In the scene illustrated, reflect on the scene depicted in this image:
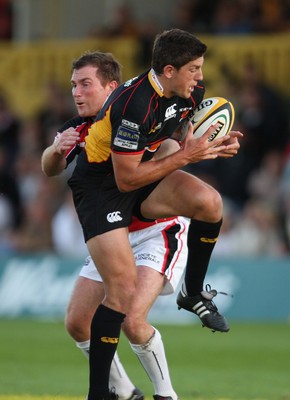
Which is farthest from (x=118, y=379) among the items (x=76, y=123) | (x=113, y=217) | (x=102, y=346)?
(x=76, y=123)

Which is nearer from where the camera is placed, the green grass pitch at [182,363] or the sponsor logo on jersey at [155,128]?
the sponsor logo on jersey at [155,128]

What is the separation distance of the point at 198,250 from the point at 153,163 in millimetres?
955

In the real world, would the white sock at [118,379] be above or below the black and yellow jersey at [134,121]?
below

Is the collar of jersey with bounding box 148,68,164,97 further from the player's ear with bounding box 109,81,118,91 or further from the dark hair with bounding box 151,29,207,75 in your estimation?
the player's ear with bounding box 109,81,118,91

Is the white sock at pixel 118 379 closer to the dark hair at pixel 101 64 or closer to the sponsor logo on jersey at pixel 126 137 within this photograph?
the sponsor logo on jersey at pixel 126 137

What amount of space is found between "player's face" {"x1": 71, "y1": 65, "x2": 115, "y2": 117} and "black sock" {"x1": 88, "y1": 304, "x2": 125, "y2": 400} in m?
1.49

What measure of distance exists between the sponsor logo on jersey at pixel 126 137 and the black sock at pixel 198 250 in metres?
0.95

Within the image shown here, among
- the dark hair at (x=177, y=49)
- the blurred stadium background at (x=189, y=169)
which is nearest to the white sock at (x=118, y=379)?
the dark hair at (x=177, y=49)

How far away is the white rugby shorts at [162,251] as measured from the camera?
9070 millimetres

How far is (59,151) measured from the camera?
899 centimetres

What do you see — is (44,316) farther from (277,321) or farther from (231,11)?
(231,11)

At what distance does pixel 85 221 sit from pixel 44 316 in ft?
27.0

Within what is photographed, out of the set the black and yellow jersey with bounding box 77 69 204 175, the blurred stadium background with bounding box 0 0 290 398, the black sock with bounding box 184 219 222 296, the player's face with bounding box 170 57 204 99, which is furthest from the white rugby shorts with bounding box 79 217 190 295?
the blurred stadium background with bounding box 0 0 290 398

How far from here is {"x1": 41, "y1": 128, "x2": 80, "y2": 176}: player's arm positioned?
8.95 metres
